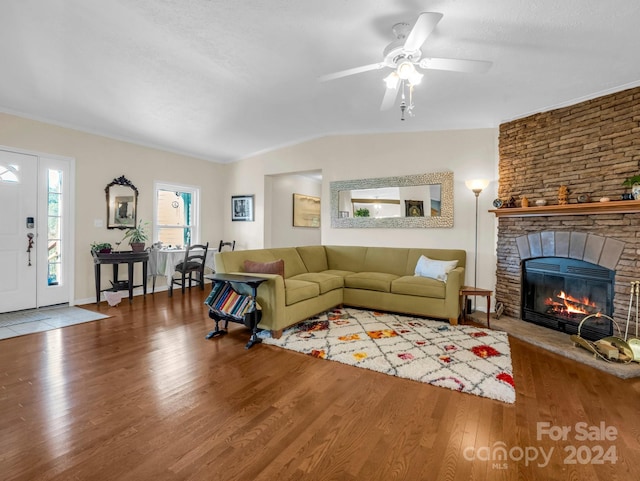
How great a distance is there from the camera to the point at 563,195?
349 cm

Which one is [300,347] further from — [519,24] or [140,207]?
[140,207]

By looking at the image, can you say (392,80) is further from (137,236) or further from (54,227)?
(54,227)

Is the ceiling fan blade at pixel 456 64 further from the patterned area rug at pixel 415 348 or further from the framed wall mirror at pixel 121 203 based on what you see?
the framed wall mirror at pixel 121 203

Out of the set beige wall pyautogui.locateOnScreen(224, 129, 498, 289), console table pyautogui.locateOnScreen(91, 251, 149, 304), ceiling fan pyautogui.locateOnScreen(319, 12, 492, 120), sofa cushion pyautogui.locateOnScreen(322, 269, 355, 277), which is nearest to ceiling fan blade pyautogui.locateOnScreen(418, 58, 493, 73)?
ceiling fan pyautogui.locateOnScreen(319, 12, 492, 120)

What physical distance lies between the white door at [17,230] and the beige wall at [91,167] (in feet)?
0.90

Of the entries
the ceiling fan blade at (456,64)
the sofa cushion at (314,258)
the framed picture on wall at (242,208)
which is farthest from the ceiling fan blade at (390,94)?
the framed picture on wall at (242,208)

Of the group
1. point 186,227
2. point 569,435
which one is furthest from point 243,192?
point 569,435

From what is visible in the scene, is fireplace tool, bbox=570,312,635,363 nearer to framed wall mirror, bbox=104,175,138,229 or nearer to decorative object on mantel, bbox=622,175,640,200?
decorative object on mantel, bbox=622,175,640,200

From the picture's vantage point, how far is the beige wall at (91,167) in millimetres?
4266

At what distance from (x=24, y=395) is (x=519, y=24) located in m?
4.31

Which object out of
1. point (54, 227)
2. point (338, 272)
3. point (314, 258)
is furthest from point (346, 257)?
point (54, 227)

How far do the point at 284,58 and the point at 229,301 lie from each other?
2.37 metres

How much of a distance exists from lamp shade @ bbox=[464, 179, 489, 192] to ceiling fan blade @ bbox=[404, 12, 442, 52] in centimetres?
247

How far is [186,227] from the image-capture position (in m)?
6.32
